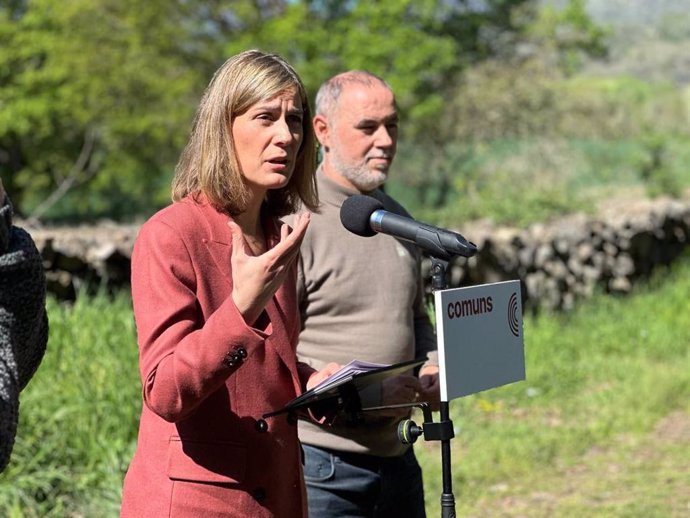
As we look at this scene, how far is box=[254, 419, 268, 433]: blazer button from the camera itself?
A: 2375mm

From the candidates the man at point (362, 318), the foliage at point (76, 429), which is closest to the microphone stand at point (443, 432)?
the man at point (362, 318)

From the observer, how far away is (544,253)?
10977mm

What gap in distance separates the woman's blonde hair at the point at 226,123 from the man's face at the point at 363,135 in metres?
1.04

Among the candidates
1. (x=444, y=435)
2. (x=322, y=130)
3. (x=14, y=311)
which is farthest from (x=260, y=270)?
(x=322, y=130)

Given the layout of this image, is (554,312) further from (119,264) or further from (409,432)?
(409,432)

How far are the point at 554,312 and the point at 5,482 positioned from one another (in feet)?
21.6

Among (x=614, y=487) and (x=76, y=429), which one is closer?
(x=76, y=429)

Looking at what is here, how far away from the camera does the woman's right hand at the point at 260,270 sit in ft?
6.77

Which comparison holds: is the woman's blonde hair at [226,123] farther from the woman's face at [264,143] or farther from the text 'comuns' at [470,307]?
the text 'comuns' at [470,307]

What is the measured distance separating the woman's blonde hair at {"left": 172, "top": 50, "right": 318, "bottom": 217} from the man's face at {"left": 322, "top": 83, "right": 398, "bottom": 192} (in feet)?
3.41

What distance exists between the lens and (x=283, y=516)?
7.98 feet

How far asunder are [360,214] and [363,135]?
113cm

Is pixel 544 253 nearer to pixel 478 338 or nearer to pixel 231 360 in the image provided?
pixel 478 338

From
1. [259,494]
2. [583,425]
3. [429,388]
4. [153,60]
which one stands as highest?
[259,494]
